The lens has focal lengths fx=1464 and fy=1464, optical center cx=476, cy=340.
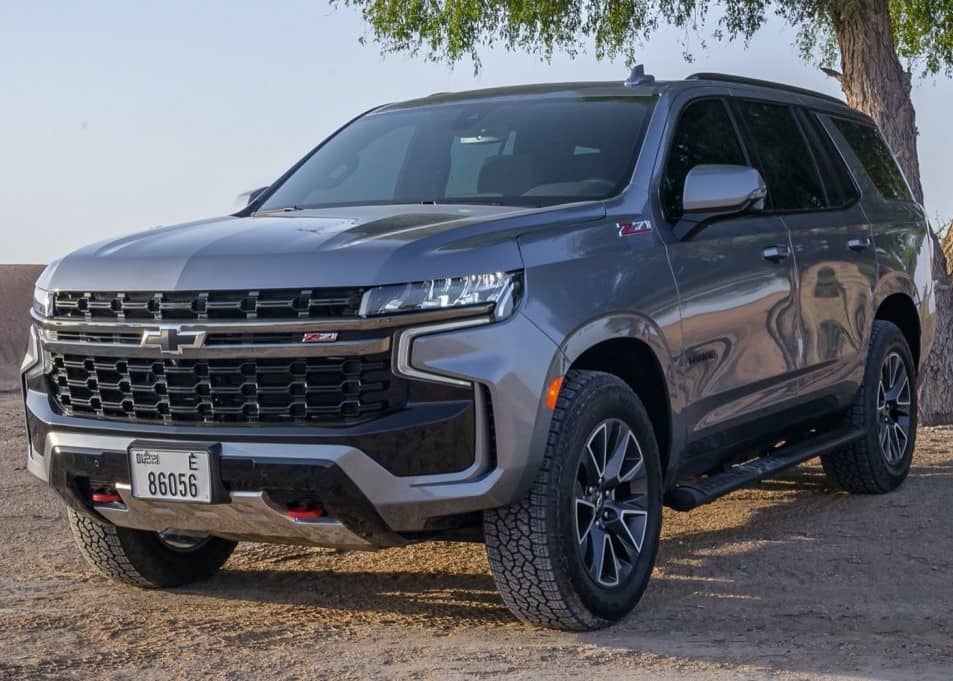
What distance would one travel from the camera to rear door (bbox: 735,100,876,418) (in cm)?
666

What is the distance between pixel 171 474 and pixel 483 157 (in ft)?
6.48

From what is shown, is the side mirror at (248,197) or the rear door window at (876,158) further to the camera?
the rear door window at (876,158)

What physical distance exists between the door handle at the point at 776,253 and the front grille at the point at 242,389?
2.33 metres

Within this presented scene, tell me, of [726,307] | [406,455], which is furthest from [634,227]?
[406,455]

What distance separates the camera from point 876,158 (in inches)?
316

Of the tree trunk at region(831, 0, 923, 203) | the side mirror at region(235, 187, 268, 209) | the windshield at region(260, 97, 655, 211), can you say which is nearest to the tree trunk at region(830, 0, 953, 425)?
the tree trunk at region(831, 0, 923, 203)

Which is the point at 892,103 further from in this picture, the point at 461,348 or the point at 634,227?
the point at 461,348

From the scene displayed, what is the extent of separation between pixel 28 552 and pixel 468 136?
2746mm

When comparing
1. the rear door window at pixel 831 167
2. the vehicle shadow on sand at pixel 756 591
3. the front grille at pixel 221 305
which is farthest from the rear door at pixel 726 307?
the front grille at pixel 221 305

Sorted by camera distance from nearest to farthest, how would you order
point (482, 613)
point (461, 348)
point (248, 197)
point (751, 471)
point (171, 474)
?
point (461, 348), point (171, 474), point (482, 613), point (751, 471), point (248, 197)

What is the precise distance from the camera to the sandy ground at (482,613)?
15.3 feet

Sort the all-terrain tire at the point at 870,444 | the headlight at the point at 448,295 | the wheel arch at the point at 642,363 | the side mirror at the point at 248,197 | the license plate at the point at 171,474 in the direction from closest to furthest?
the headlight at the point at 448,295 < the license plate at the point at 171,474 < the wheel arch at the point at 642,363 < the side mirror at the point at 248,197 < the all-terrain tire at the point at 870,444

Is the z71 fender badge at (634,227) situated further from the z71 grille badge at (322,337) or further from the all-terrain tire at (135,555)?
the all-terrain tire at (135,555)

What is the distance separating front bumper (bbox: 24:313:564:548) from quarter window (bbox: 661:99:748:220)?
135cm
